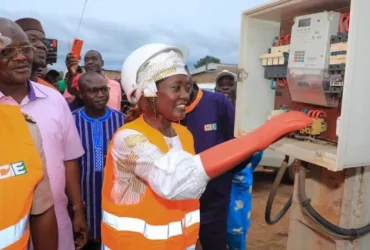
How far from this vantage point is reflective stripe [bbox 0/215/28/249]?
1124 mm

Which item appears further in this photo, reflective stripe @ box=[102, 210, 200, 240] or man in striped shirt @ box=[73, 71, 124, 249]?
man in striped shirt @ box=[73, 71, 124, 249]

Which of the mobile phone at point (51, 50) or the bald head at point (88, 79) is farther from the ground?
the mobile phone at point (51, 50)

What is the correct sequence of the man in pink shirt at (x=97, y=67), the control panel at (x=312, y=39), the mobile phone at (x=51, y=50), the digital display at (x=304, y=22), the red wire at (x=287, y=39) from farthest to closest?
the mobile phone at (x=51, y=50) < the man in pink shirt at (x=97, y=67) < the red wire at (x=287, y=39) < the digital display at (x=304, y=22) < the control panel at (x=312, y=39)

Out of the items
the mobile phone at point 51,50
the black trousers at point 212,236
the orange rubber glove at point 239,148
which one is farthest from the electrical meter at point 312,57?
the mobile phone at point 51,50

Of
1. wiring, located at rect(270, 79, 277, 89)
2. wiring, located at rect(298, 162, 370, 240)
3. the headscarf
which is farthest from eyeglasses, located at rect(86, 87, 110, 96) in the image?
wiring, located at rect(298, 162, 370, 240)

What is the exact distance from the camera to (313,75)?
1.71 meters

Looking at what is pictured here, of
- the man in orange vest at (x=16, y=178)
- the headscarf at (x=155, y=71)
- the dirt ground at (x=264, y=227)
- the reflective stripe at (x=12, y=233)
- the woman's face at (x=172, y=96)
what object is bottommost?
the dirt ground at (x=264, y=227)

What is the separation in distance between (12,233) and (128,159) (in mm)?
418

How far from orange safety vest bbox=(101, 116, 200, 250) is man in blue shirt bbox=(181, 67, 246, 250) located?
36.2 inches

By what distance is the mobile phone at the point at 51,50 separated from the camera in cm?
402

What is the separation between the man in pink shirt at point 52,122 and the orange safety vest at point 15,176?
2.14 ft

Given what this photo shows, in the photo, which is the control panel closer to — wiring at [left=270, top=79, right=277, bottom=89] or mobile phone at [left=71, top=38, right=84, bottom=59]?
wiring at [left=270, top=79, right=277, bottom=89]

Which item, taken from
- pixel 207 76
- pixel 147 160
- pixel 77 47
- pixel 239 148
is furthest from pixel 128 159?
pixel 207 76

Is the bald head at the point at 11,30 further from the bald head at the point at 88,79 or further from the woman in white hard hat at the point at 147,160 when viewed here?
the bald head at the point at 88,79
